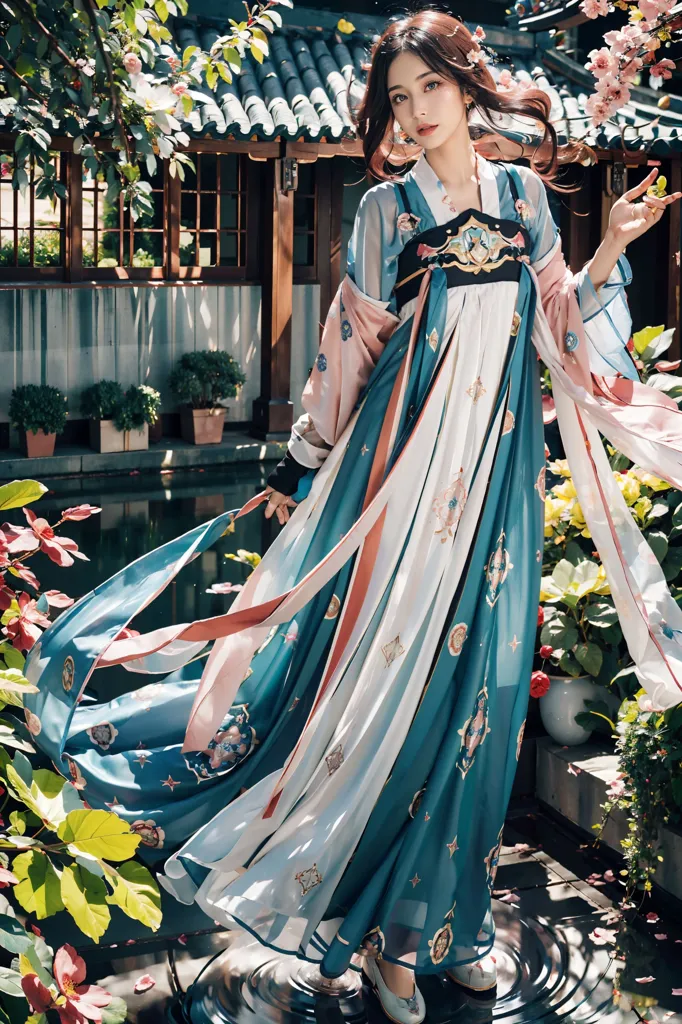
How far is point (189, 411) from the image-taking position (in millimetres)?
10172

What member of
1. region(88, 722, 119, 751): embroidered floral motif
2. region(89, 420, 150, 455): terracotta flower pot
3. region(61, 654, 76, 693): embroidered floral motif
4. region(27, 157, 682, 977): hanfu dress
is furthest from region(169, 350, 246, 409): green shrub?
region(27, 157, 682, 977): hanfu dress

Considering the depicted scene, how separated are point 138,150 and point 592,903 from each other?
2067 millimetres

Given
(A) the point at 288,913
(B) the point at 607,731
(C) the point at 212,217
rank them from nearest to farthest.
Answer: (A) the point at 288,913, (B) the point at 607,731, (C) the point at 212,217

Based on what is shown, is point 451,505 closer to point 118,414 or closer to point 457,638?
point 457,638

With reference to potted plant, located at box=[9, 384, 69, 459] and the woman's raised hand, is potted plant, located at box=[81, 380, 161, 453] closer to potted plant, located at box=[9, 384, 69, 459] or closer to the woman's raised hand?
potted plant, located at box=[9, 384, 69, 459]

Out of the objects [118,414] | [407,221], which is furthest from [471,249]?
[118,414]

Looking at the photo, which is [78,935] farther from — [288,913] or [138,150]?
[138,150]

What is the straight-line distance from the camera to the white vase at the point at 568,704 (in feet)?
12.1

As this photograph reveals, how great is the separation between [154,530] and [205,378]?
8.63ft

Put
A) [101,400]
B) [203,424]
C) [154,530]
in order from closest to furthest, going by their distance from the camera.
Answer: [154,530], [101,400], [203,424]

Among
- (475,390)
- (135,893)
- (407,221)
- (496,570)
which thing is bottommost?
(135,893)

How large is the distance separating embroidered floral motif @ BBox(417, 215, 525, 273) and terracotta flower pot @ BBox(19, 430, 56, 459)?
6.98 metres

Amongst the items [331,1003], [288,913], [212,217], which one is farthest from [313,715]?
[212,217]

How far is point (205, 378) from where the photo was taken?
1023 centimetres
